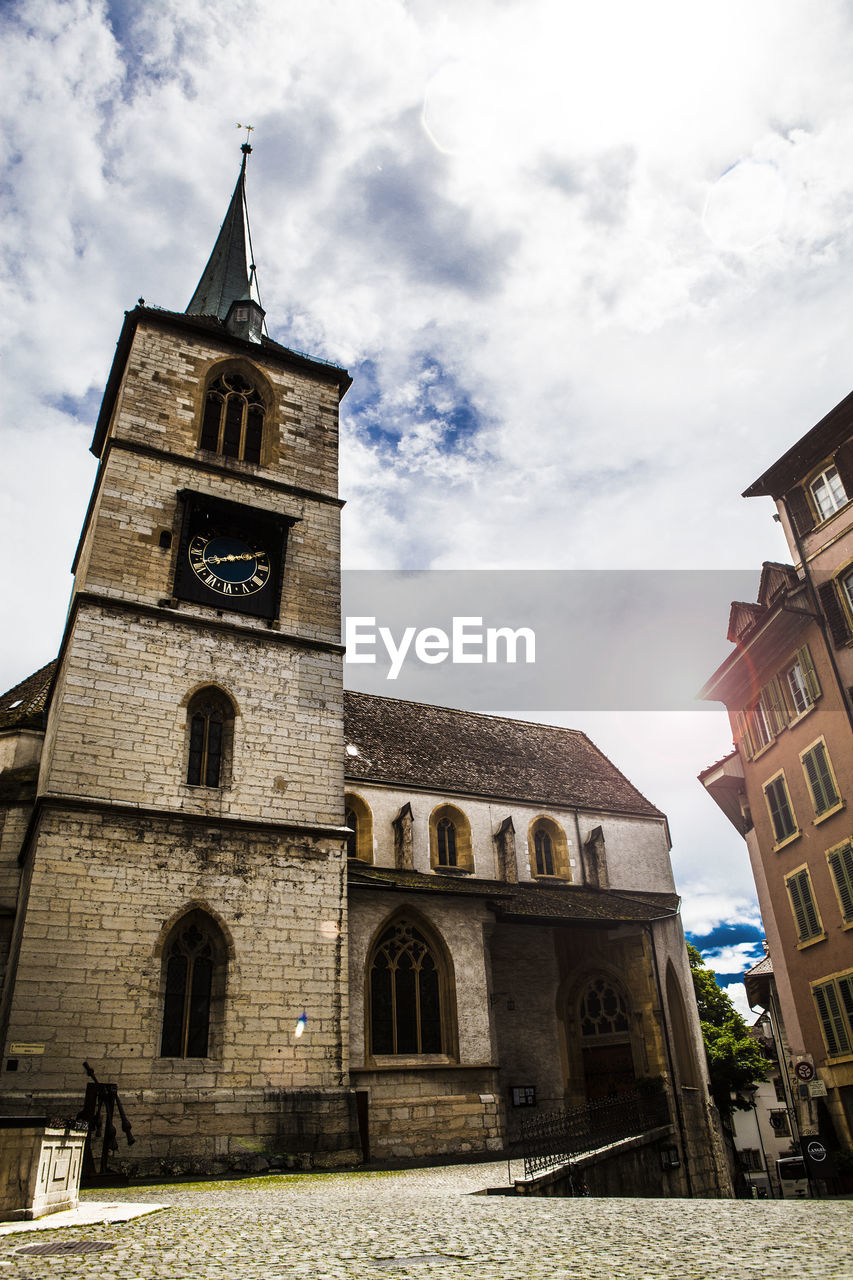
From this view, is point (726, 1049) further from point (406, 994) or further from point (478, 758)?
point (406, 994)

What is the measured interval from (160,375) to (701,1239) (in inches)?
779

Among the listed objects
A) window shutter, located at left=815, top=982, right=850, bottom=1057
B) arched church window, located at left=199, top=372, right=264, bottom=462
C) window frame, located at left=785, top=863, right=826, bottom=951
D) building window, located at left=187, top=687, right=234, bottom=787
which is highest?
arched church window, located at left=199, top=372, right=264, bottom=462

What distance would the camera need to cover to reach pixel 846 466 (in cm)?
1902

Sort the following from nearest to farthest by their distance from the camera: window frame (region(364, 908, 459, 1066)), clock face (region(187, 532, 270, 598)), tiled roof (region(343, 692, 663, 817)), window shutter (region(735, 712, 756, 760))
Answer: window frame (region(364, 908, 459, 1066))
clock face (region(187, 532, 270, 598))
window shutter (region(735, 712, 756, 760))
tiled roof (region(343, 692, 663, 817))

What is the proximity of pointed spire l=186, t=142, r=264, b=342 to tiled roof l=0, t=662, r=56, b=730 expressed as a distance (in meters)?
10.0

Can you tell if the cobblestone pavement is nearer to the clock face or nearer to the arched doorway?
the clock face

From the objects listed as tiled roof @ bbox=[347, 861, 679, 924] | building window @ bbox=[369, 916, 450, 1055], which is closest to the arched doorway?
tiled roof @ bbox=[347, 861, 679, 924]

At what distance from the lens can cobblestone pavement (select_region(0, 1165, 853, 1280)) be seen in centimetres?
436

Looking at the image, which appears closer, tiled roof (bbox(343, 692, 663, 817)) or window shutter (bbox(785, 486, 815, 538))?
window shutter (bbox(785, 486, 815, 538))

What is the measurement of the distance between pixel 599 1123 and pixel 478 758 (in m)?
11.4

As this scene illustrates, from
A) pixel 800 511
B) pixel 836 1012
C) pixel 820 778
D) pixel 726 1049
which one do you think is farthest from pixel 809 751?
pixel 726 1049

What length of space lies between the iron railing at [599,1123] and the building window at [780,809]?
21.2 feet

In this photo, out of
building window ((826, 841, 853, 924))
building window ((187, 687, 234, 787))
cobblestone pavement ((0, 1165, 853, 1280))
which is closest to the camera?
cobblestone pavement ((0, 1165, 853, 1280))

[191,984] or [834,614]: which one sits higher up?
[834,614]
